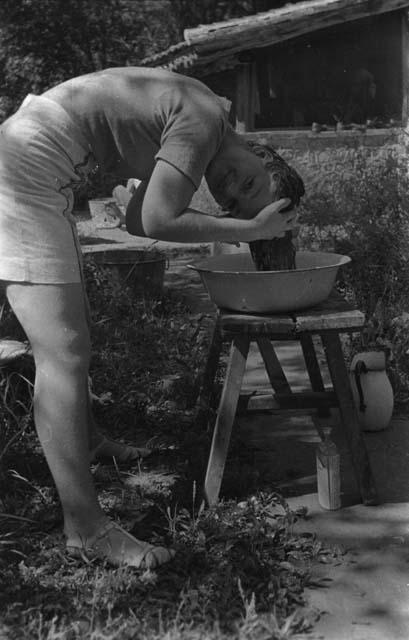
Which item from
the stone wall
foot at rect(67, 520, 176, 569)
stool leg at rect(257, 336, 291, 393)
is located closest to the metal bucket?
stool leg at rect(257, 336, 291, 393)

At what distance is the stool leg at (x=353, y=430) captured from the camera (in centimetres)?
314

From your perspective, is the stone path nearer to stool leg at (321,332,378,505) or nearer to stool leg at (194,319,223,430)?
stool leg at (321,332,378,505)

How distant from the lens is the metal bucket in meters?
6.07

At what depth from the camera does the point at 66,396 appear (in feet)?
8.49

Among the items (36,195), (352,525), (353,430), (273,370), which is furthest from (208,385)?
(36,195)

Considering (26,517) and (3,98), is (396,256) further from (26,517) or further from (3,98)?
(3,98)

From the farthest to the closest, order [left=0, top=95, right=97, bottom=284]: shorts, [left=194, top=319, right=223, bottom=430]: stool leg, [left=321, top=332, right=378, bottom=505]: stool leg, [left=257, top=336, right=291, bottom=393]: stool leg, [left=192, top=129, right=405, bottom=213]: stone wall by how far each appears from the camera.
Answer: [left=192, top=129, right=405, bottom=213]: stone wall
[left=257, top=336, right=291, bottom=393]: stool leg
[left=194, top=319, right=223, bottom=430]: stool leg
[left=321, top=332, right=378, bottom=505]: stool leg
[left=0, top=95, right=97, bottom=284]: shorts

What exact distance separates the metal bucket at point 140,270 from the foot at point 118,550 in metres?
3.44

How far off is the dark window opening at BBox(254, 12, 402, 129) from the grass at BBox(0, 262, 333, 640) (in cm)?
901

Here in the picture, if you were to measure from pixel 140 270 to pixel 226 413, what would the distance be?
3.13 meters

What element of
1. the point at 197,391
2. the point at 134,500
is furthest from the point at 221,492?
the point at 197,391

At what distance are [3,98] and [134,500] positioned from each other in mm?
18518

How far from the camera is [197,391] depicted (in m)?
4.29

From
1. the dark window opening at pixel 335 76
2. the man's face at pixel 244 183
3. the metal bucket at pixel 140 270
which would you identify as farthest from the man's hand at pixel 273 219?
the dark window opening at pixel 335 76
